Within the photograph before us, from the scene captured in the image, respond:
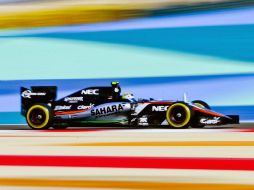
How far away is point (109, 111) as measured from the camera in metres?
3.90

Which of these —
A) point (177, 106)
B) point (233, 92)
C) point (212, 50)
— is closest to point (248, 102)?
point (233, 92)

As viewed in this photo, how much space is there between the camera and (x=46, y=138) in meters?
3.25

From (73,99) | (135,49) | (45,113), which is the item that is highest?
(135,49)

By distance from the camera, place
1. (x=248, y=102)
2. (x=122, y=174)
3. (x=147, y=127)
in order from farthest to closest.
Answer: (x=248, y=102)
(x=147, y=127)
(x=122, y=174)

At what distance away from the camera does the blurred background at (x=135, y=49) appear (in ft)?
14.7

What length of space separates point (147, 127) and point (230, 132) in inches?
35.0

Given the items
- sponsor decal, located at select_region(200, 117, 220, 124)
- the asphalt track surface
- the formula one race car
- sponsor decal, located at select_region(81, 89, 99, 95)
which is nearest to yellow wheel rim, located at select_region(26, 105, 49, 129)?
the formula one race car

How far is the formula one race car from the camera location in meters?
3.76

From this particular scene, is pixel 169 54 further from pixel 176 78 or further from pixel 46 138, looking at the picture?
pixel 46 138

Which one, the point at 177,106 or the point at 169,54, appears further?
the point at 169,54

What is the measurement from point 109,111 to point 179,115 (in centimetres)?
58

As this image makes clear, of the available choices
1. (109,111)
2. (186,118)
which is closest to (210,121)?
(186,118)

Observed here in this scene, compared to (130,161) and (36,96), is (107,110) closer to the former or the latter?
(36,96)

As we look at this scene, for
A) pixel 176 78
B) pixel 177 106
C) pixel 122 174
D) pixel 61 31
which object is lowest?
pixel 122 174
